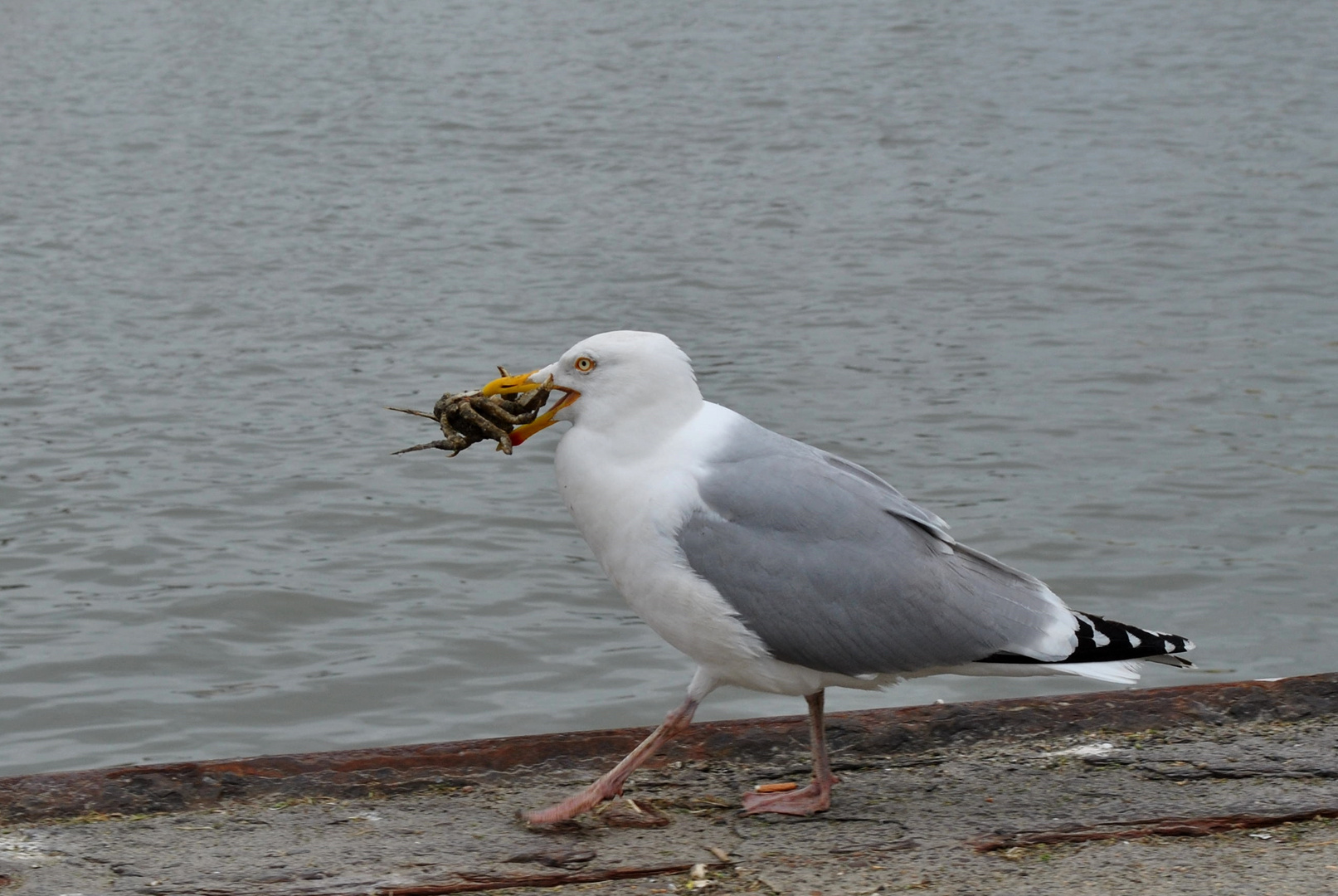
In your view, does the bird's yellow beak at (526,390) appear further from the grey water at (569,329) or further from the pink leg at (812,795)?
the grey water at (569,329)

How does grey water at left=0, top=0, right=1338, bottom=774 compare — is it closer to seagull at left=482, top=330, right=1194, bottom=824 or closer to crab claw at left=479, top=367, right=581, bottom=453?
seagull at left=482, top=330, right=1194, bottom=824

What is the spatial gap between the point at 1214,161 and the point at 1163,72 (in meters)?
4.21

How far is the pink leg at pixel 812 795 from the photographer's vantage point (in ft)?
12.2

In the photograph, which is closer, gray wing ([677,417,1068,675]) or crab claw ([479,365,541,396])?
gray wing ([677,417,1068,675])

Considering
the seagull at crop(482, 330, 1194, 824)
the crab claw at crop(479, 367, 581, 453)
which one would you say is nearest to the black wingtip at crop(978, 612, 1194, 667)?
the seagull at crop(482, 330, 1194, 824)

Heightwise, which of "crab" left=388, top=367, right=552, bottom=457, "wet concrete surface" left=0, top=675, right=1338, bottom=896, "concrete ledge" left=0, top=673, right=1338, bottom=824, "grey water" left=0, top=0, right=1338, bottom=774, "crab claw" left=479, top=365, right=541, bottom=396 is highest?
"grey water" left=0, top=0, right=1338, bottom=774

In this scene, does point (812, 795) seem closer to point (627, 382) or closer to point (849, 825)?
point (849, 825)

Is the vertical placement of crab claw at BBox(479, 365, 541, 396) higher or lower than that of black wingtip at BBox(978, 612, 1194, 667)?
higher

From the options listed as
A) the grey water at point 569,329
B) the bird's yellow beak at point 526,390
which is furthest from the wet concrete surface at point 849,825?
the grey water at point 569,329

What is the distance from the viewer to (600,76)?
19516 mm

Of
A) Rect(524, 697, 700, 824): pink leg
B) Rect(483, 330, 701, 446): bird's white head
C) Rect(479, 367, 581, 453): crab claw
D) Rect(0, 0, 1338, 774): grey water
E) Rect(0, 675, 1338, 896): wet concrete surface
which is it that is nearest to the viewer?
Rect(0, 675, 1338, 896): wet concrete surface

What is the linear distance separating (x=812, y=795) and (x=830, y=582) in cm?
47

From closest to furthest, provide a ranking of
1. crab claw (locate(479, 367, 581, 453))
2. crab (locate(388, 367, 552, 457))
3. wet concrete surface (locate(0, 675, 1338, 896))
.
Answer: wet concrete surface (locate(0, 675, 1338, 896)) → crab claw (locate(479, 367, 581, 453)) → crab (locate(388, 367, 552, 457))

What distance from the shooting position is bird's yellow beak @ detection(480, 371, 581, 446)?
12.6ft
